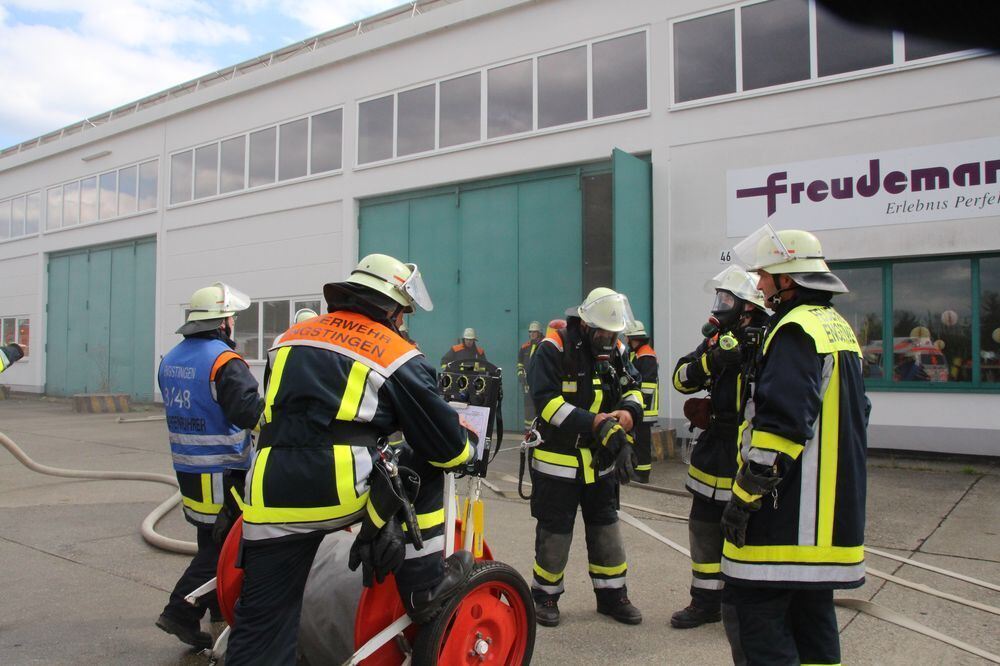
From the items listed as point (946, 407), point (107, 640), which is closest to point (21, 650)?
point (107, 640)

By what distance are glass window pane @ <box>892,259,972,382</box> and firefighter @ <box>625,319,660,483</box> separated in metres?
4.61

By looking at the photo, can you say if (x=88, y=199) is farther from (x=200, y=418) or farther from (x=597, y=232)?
(x=200, y=418)

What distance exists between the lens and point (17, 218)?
2611 centimetres

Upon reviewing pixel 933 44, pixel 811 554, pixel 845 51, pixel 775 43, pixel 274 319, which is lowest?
pixel 811 554

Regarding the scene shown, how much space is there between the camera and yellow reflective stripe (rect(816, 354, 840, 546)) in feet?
9.16

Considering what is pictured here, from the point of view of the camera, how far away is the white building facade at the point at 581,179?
9.83 m

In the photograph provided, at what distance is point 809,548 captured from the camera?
109 inches

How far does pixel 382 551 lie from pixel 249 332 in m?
16.8

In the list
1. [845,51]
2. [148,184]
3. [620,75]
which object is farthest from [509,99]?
[148,184]

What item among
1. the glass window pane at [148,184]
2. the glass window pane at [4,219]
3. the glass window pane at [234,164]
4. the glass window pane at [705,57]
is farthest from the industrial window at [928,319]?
the glass window pane at [4,219]

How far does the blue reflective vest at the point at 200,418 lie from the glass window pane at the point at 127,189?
66.1ft

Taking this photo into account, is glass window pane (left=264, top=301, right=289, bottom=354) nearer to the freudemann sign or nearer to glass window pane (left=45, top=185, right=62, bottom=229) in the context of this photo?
the freudemann sign

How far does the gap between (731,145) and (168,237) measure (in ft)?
52.4

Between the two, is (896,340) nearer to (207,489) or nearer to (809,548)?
(809,548)
